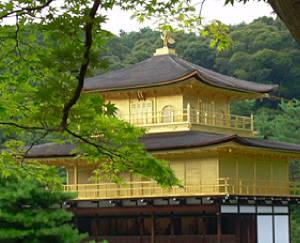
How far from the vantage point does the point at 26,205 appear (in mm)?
23234

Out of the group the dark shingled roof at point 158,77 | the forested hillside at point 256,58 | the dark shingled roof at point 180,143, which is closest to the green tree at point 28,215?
the dark shingled roof at point 180,143

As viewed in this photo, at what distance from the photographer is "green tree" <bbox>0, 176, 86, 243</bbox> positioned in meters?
22.4

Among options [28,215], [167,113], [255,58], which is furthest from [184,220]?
[255,58]

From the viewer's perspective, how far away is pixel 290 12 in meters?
5.76

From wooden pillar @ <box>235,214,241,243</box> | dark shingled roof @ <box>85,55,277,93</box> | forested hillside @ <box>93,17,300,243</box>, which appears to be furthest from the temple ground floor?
forested hillside @ <box>93,17,300,243</box>

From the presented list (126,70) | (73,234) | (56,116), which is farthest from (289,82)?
(56,116)

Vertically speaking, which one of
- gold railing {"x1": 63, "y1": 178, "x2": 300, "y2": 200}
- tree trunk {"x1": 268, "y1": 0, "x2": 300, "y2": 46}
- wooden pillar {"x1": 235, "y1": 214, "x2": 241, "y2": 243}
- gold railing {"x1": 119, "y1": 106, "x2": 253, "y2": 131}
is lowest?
wooden pillar {"x1": 235, "y1": 214, "x2": 241, "y2": 243}

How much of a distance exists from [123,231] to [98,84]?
6797 millimetres

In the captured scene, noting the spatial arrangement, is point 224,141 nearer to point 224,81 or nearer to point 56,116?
point 224,81

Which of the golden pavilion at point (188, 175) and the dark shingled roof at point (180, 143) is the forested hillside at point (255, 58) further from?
the dark shingled roof at point (180, 143)

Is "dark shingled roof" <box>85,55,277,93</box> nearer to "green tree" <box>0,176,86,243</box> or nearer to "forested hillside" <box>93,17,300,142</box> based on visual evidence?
"green tree" <box>0,176,86,243</box>

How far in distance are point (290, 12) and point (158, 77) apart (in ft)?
94.8

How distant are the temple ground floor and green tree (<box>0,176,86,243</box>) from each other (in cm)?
803

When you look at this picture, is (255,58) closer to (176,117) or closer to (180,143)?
(176,117)
